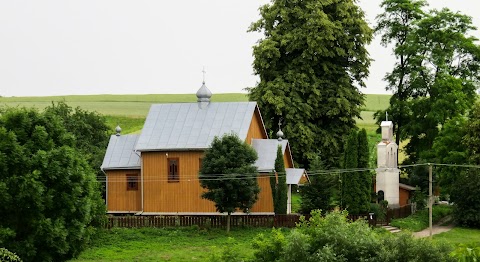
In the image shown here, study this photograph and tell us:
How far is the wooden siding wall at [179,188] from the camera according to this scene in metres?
48.9

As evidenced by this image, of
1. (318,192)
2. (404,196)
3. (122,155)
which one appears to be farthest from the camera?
(404,196)

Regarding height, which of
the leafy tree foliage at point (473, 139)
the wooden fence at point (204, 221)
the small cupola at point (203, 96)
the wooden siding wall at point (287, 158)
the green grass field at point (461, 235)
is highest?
the small cupola at point (203, 96)

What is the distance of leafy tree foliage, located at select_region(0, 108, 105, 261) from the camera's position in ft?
116

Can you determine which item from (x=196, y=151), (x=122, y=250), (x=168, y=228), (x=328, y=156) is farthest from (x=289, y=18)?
(x=122, y=250)

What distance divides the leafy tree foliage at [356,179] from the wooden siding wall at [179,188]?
3583 millimetres

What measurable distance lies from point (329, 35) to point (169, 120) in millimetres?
11563

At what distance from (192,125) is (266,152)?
3848mm

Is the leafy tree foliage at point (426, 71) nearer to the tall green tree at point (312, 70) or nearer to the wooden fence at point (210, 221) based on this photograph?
the tall green tree at point (312, 70)

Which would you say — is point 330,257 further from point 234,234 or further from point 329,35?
point 329,35

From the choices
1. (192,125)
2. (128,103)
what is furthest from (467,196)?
(128,103)

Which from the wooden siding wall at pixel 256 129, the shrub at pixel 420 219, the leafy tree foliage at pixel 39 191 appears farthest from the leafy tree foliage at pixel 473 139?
the leafy tree foliage at pixel 39 191

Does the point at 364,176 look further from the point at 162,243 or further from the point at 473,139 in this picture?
the point at 162,243

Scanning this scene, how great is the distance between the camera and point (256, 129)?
51.5 metres

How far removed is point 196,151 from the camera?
49.5m
